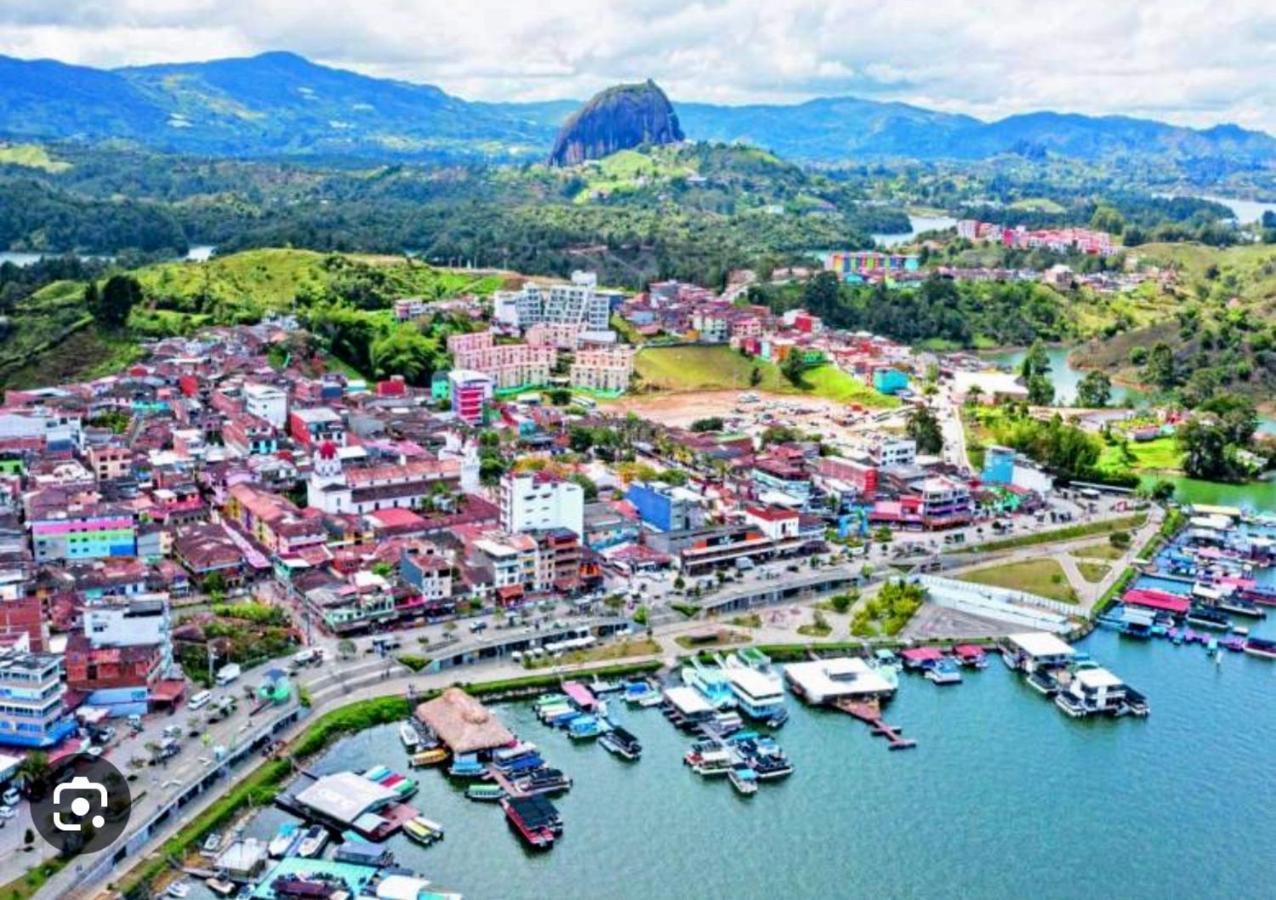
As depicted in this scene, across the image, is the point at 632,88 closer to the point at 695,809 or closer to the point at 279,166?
the point at 279,166

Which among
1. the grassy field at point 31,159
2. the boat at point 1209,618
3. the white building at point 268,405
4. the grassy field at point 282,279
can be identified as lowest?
the boat at point 1209,618

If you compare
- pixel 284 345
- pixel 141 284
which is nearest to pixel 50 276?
pixel 141 284

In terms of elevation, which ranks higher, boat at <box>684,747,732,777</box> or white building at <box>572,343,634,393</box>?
white building at <box>572,343,634,393</box>

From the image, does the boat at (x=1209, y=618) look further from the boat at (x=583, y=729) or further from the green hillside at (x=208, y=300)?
the green hillside at (x=208, y=300)

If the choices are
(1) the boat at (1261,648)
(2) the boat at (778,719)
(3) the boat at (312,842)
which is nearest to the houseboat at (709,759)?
(2) the boat at (778,719)

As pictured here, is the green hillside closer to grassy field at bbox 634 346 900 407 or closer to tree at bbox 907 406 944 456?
grassy field at bbox 634 346 900 407

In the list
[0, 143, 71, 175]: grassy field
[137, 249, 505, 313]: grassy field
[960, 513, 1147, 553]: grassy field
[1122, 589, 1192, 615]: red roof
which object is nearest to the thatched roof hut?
[960, 513, 1147, 553]: grassy field
